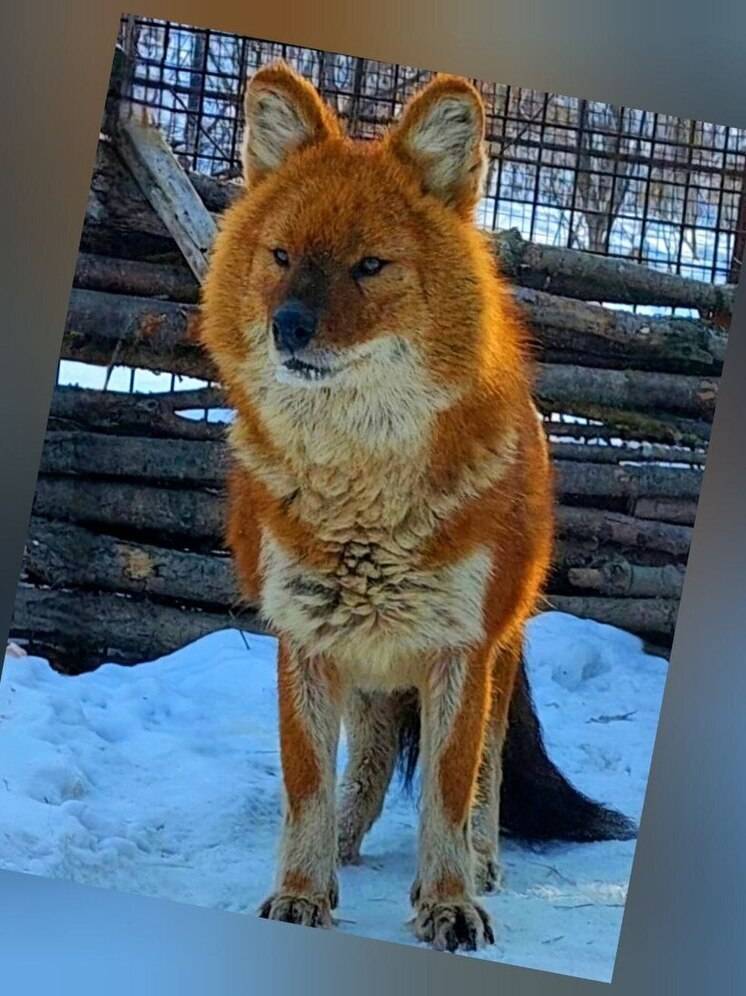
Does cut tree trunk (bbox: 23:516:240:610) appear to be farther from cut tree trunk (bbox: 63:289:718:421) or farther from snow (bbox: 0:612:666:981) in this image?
cut tree trunk (bbox: 63:289:718:421)

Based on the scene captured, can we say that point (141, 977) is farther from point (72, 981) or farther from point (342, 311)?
point (342, 311)

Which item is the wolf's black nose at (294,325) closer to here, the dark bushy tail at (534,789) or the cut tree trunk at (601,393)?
the cut tree trunk at (601,393)

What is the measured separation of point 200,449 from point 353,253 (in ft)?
1.56

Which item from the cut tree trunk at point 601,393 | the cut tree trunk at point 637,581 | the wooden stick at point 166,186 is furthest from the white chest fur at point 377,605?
the wooden stick at point 166,186

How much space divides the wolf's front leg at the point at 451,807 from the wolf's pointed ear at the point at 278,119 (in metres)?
1.01

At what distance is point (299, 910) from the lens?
212 cm

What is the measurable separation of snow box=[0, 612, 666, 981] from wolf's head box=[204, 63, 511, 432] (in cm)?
54

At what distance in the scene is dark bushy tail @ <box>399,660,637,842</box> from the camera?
6.99ft

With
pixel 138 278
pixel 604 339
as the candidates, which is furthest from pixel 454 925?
pixel 138 278

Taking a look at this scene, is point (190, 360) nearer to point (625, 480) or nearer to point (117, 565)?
point (117, 565)

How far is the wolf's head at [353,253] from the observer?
2.05m

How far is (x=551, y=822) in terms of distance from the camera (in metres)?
2.13

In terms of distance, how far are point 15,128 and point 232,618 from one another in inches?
40.7

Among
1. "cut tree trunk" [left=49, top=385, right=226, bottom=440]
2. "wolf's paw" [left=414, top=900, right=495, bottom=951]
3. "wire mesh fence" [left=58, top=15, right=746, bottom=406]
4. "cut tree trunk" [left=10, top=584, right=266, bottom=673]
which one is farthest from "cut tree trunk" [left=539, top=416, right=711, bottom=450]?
"wolf's paw" [left=414, top=900, right=495, bottom=951]
